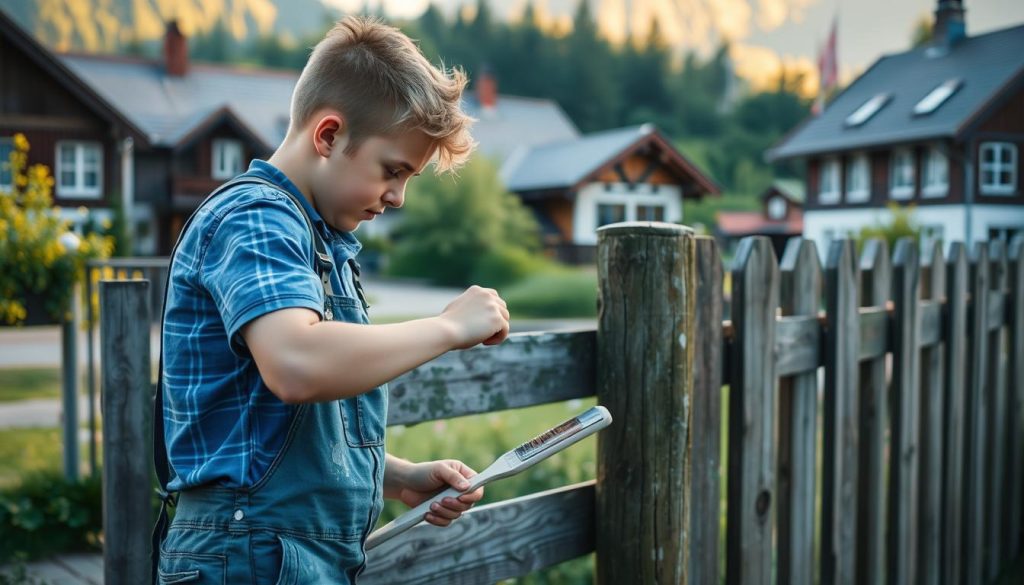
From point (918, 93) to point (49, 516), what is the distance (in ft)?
94.5

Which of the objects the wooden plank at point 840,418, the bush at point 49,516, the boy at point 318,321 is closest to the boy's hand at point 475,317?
the boy at point 318,321

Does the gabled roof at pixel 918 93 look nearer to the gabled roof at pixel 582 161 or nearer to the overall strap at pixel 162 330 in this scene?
the gabled roof at pixel 582 161

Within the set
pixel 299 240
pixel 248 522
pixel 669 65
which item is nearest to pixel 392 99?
pixel 299 240

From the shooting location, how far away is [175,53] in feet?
117

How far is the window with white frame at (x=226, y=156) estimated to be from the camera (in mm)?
30203

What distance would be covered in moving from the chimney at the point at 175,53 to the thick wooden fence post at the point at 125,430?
3623cm

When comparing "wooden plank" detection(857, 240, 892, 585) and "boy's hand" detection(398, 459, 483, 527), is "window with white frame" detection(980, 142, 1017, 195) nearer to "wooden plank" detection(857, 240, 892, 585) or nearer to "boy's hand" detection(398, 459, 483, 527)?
"wooden plank" detection(857, 240, 892, 585)

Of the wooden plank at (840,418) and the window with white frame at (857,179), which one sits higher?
the window with white frame at (857,179)

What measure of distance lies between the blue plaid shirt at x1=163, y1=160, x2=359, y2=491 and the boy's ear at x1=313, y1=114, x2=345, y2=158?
0.23ft

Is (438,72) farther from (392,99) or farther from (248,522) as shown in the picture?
(248,522)

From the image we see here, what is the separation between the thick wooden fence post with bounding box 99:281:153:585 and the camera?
160 centimetres

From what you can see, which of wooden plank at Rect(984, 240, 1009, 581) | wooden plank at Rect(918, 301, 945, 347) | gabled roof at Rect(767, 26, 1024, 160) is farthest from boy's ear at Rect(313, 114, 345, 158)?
gabled roof at Rect(767, 26, 1024, 160)

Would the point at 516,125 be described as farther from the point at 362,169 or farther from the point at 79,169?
the point at 362,169

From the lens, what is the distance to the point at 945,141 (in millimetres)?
26938
